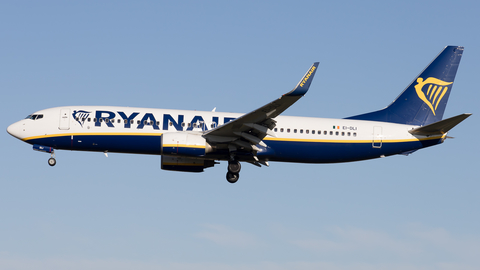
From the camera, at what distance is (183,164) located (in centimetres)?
3819

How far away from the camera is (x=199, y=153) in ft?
114

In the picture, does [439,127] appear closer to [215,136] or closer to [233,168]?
[233,168]

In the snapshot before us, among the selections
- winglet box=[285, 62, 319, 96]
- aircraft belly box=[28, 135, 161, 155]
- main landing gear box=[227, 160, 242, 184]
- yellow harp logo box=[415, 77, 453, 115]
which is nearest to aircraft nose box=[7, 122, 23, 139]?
aircraft belly box=[28, 135, 161, 155]

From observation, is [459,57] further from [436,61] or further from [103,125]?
[103,125]

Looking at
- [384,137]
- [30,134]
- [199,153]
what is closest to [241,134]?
[199,153]

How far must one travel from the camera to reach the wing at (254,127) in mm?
29994

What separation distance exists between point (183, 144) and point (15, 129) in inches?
425

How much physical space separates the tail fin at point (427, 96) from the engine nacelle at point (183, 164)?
10.4 metres

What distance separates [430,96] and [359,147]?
7309 millimetres

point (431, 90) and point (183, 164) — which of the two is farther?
point (431, 90)

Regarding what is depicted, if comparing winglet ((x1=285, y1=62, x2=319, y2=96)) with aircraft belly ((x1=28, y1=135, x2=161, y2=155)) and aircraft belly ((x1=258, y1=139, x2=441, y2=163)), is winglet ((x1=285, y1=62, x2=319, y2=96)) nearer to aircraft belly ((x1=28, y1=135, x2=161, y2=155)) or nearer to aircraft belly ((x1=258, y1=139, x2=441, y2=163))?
aircraft belly ((x1=258, y1=139, x2=441, y2=163))

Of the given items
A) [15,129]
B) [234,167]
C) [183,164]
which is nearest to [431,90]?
[234,167]

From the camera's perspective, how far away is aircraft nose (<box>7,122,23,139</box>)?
120 ft

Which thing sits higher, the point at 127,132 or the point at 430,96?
the point at 430,96
